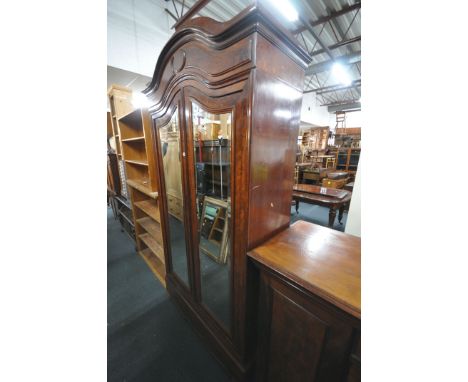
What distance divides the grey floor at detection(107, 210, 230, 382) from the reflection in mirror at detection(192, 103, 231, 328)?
391mm

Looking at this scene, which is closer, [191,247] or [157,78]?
[157,78]

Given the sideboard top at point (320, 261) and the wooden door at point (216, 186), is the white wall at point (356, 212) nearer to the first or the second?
the sideboard top at point (320, 261)

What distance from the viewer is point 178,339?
1476mm

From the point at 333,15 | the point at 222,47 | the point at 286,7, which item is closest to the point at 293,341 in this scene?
the point at 222,47

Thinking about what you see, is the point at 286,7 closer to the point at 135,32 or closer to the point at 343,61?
the point at 135,32

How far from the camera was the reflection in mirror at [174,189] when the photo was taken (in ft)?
4.38

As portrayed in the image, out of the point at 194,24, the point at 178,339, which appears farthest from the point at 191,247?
the point at 194,24

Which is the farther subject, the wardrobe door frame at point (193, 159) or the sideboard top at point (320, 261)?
the wardrobe door frame at point (193, 159)

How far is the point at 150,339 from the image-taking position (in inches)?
57.9

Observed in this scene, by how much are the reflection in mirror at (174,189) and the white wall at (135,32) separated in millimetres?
2401

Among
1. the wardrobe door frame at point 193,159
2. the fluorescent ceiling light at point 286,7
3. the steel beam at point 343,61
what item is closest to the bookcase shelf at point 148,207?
the wardrobe door frame at point 193,159

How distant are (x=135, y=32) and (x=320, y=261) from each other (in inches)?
161
